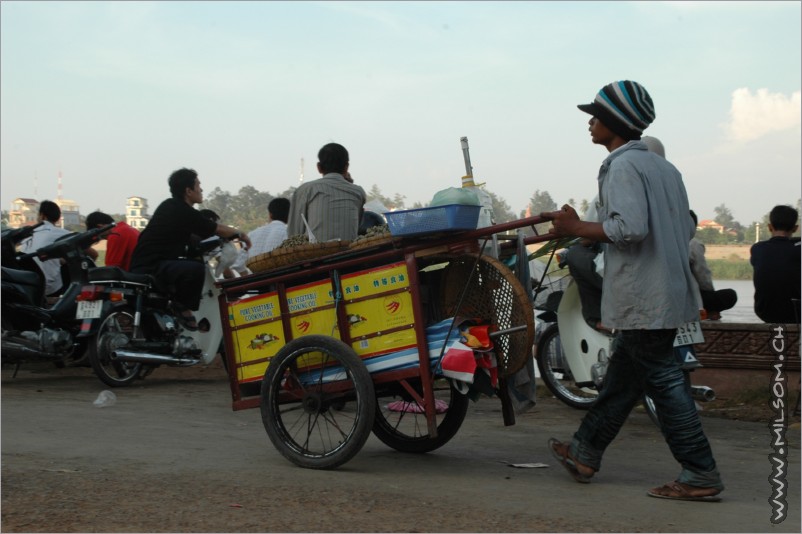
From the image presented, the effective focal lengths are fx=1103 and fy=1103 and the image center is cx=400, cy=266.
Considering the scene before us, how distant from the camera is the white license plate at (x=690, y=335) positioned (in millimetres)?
5820

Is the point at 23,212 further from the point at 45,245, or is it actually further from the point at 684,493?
the point at 684,493

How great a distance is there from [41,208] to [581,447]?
7.80 metres

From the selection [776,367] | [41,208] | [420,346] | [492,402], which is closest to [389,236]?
[420,346]

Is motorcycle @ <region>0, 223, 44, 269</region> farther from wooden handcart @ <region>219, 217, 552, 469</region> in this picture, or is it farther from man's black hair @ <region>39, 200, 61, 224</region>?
wooden handcart @ <region>219, 217, 552, 469</region>

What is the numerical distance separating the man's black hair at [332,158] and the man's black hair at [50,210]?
4.83 metres

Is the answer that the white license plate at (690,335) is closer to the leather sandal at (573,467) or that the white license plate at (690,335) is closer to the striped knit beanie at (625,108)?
the leather sandal at (573,467)

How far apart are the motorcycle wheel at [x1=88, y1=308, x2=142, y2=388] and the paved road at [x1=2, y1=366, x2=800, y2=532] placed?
1.12 metres

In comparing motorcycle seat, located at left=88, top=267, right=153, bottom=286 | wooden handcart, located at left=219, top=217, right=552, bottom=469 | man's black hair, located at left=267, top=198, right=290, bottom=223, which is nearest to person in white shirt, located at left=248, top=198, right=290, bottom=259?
man's black hair, located at left=267, top=198, right=290, bottom=223

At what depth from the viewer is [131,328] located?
A: 9.38 metres

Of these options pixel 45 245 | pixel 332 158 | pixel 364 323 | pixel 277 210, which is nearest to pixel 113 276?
pixel 45 245

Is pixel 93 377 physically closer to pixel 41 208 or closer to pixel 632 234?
pixel 41 208

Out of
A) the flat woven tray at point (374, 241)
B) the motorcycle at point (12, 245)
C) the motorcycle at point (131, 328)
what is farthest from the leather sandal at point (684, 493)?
the motorcycle at point (12, 245)

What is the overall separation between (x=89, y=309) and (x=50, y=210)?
2790mm

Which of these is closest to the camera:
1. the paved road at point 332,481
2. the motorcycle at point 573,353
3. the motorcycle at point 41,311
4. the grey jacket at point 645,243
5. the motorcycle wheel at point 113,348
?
the paved road at point 332,481
